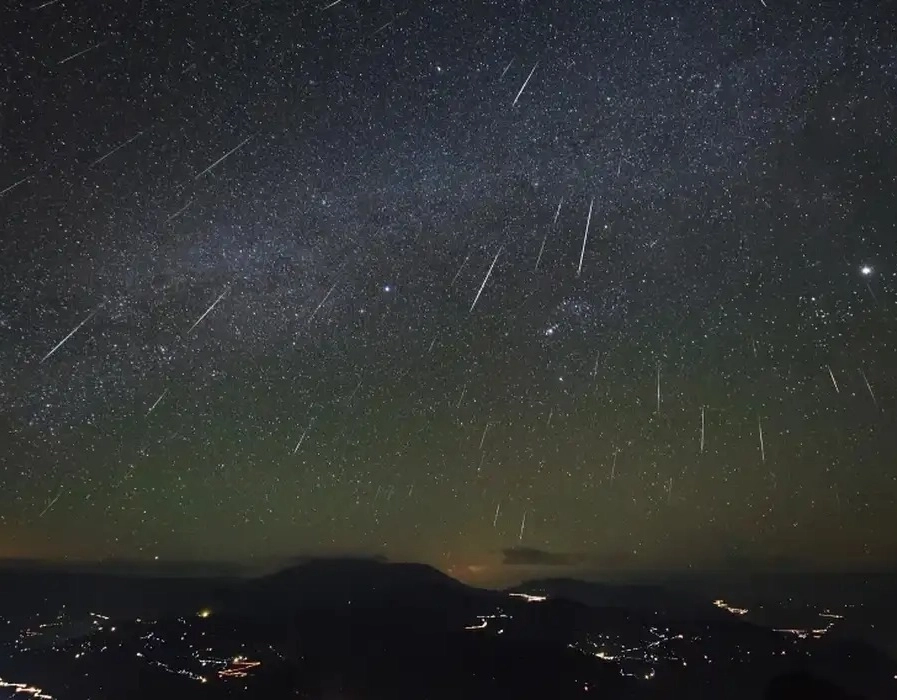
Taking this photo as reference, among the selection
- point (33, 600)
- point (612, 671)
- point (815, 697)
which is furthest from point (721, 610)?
point (33, 600)

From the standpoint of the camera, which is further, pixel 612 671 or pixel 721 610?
pixel 721 610

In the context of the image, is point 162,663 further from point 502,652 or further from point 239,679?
point 502,652

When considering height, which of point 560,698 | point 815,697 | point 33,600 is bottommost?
point 33,600

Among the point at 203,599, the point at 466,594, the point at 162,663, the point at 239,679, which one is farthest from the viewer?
the point at 203,599

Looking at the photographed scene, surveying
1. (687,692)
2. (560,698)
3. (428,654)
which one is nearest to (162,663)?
(428,654)

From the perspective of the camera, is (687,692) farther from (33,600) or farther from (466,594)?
(33,600)

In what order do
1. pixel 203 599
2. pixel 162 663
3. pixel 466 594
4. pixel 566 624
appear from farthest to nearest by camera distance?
pixel 203 599, pixel 466 594, pixel 566 624, pixel 162 663

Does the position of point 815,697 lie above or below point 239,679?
above
